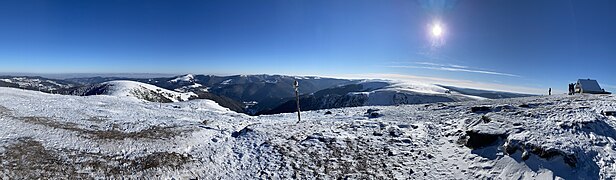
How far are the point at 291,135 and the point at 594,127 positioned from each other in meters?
18.7

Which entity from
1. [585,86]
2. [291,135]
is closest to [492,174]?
[291,135]

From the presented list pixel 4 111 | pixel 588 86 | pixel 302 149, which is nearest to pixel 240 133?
pixel 302 149

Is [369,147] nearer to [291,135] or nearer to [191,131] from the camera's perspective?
[291,135]

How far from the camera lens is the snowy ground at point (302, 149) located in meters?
14.9

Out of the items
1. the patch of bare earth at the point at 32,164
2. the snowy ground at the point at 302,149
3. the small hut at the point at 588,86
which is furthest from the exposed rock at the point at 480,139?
the small hut at the point at 588,86

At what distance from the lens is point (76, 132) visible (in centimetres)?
2000

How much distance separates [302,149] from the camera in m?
20.2

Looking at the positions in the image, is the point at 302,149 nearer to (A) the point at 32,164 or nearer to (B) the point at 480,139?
(B) the point at 480,139

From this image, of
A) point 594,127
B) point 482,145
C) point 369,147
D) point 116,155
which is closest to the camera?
point 116,155

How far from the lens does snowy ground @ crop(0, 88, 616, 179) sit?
588 inches

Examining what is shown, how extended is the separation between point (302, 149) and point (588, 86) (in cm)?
7015

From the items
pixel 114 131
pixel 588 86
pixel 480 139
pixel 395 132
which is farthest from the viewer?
pixel 588 86

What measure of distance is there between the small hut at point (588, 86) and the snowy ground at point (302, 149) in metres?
46.3

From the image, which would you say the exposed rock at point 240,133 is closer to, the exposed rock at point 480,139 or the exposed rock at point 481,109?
the exposed rock at point 480,139
